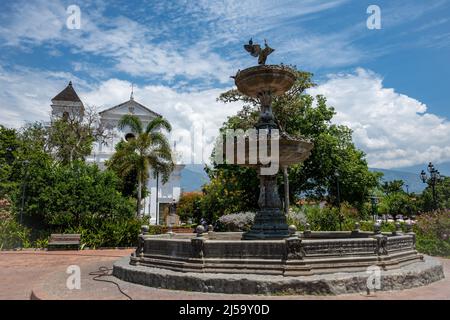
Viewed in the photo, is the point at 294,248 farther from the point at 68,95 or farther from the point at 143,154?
the point at 68,95

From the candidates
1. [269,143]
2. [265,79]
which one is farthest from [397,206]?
[269,143]

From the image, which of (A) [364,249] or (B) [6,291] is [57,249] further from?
(A) [364,249]

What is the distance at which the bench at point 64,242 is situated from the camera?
1831 cm

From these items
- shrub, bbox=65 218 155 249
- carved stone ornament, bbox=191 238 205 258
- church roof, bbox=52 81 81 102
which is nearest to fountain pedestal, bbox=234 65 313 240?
carved stone ornament, bbox=191 238 205 258

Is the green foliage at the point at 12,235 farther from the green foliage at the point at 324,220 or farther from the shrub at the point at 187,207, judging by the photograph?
the shrub at the point at 187,207

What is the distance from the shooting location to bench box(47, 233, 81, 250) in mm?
18312

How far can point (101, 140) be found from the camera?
141 feet

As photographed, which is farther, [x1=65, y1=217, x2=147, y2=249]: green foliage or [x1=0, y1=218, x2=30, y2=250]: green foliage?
[x1=65, y1=217, x2=147, y2=249]: green foliage

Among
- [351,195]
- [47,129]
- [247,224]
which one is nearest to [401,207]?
[351,195]

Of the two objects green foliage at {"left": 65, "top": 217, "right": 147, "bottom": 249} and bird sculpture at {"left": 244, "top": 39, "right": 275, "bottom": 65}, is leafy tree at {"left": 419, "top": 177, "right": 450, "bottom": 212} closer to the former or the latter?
green foliage at {"left": 65, "top": 217, "right": 147, "bottom": 249}

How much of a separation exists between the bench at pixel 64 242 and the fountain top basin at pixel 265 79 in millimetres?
12514

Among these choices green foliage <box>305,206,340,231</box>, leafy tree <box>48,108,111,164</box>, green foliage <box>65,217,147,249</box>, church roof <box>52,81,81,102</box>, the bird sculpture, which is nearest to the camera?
the bird sculpture

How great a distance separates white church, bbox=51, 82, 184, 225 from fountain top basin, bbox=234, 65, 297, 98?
113ft

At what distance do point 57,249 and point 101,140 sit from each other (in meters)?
25.8
